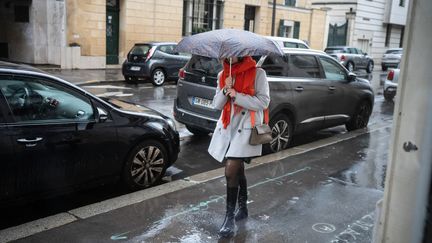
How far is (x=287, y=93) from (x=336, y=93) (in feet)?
5.07

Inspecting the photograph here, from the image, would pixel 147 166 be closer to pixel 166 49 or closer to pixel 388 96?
pixel 388 96

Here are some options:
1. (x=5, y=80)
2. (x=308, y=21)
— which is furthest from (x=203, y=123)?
(x=308, y=21)

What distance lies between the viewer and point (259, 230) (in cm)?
431

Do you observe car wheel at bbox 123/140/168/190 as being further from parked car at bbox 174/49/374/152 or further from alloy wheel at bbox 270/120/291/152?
alloy wheel at bbox 270/120/291/152

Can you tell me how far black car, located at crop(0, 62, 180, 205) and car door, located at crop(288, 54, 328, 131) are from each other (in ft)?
→ 9.62

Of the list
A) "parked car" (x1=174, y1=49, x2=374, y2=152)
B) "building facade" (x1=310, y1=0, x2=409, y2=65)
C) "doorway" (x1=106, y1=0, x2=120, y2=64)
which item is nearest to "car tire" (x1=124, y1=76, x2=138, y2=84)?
"doorway" (x1=106, y1=0, x2=120, y2=64)

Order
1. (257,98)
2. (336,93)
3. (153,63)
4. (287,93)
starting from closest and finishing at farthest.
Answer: (257,98), (287,93), (336,93), (153,63)

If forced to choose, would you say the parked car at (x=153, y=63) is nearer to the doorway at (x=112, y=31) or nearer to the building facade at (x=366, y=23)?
the doorway at (x=112, y=31)

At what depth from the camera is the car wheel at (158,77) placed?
16.4 metres

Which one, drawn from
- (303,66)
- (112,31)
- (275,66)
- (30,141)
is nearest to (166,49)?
(112,31)

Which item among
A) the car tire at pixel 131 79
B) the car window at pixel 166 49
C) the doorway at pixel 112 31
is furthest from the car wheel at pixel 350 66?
the car tire at pixel 131 79

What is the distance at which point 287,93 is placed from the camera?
731 cm

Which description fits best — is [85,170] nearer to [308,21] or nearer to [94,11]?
[94,11]

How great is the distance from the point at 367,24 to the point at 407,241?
40.9 m
